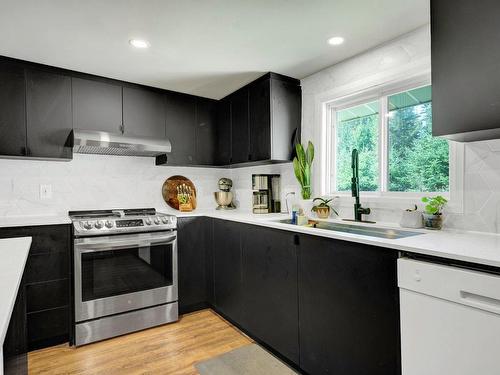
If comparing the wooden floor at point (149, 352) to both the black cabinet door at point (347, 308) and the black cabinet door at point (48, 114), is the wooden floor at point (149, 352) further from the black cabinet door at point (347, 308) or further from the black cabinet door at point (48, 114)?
the black cabinet door at point (48, 114)

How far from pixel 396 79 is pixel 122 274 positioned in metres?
2.64

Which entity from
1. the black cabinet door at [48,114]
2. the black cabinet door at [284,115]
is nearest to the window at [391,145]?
the black cabinet door at [284,115]

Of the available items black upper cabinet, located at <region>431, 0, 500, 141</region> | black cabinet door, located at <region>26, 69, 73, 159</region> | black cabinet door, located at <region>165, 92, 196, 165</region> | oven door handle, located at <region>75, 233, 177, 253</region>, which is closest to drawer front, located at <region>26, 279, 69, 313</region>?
oven door handle, located at <region>75, 233, 177, 253</region>

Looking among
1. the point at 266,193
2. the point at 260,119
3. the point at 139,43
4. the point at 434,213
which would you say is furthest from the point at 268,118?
the point at 434,213

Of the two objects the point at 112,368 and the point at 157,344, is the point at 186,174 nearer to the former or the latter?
the point at 157,344

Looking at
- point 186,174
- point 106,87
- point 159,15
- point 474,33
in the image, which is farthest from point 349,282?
point 106,87

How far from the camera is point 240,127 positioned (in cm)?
323

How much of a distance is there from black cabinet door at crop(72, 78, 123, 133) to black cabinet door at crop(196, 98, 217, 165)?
2.72 feet

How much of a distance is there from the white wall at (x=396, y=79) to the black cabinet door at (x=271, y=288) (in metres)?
0.74

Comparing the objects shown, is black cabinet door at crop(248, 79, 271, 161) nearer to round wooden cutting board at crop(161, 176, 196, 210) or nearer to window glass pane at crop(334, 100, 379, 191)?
window glass pane at crop(334, 100, 379, 191)

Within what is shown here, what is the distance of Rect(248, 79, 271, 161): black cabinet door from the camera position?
283 centimetres

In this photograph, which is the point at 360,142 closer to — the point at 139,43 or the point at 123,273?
the point at 139,43

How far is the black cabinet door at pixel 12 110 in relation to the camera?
2516 millimetres

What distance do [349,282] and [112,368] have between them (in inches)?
66.5
